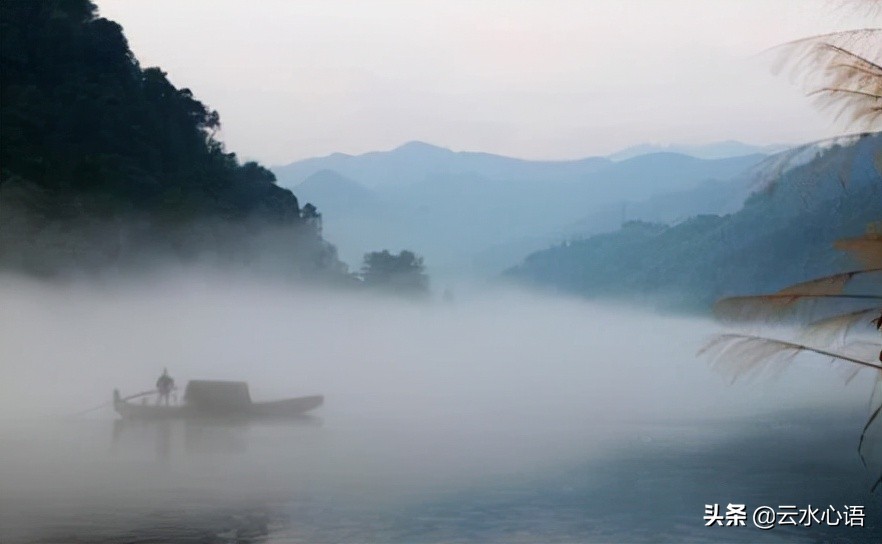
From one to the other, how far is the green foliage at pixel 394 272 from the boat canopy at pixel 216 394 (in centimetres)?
9810

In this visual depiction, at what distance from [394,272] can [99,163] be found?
8276 cm

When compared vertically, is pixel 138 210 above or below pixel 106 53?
below

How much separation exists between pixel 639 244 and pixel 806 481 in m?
154

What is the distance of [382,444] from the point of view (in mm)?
43188

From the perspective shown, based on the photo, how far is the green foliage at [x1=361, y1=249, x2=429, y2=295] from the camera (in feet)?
502

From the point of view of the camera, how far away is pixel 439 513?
26812 millimetres

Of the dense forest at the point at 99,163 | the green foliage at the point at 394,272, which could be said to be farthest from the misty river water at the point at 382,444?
the green foliage at the point at 394,272

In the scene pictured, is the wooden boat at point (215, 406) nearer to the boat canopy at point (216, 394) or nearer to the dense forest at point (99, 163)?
the boat canopy at point (216, 394)

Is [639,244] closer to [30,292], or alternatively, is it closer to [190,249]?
[190,249]

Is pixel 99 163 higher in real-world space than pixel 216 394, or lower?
higher

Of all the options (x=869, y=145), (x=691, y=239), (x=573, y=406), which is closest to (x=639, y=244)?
(x=691, y=239)

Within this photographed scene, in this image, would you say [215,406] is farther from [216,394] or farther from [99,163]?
[99,163]

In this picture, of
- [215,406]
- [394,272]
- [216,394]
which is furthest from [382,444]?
[394,272]

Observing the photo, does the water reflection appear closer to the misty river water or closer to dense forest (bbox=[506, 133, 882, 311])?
the misty river water
